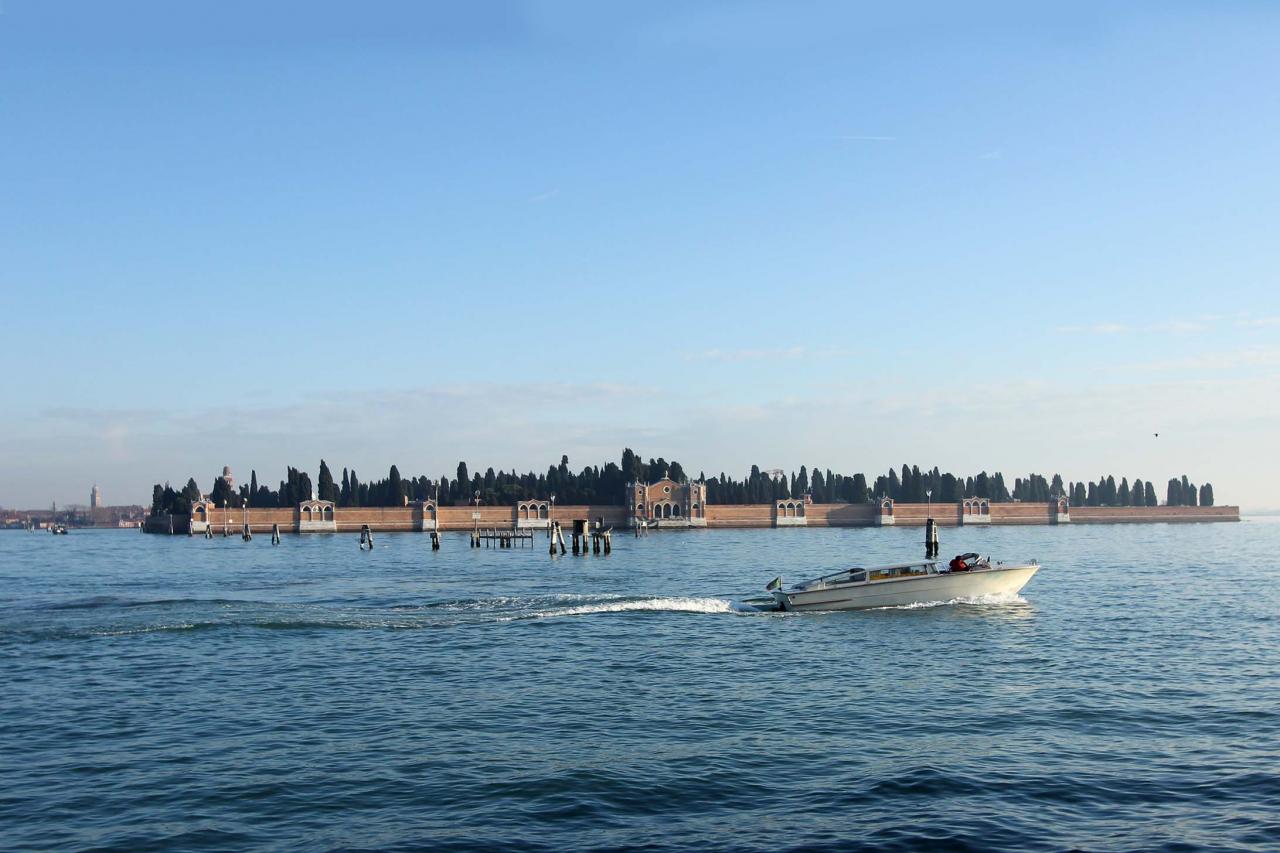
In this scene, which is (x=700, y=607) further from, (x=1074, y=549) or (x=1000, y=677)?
(x=1074, y=549)

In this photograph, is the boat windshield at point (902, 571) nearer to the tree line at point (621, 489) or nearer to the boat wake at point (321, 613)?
the boat wake at point (321, 613)

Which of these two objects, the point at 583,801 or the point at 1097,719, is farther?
the point at 1097,719

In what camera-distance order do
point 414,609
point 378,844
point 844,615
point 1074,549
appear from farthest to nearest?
1. point 1074,549
2. point 414,609
3. point 844,615
4. point 378,844

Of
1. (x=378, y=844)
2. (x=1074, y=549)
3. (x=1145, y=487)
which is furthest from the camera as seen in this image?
(x=1145, y=487)

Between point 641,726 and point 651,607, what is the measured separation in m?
16.4

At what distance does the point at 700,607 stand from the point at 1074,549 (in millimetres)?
55110

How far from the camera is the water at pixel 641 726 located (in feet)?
41.3

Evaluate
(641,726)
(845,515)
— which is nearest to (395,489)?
(845,515)

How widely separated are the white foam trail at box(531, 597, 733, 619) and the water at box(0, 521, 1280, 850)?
16 cm

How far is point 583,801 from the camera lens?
13422 millimetres

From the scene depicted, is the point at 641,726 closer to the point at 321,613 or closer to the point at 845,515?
the point at 321,613

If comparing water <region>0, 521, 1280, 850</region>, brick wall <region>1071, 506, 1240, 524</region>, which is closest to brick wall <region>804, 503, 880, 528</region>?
brick wall <region>1071, 506, 1240, 524</region>

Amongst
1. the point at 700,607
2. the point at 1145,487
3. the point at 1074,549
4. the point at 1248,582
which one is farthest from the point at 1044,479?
the point at 700,607

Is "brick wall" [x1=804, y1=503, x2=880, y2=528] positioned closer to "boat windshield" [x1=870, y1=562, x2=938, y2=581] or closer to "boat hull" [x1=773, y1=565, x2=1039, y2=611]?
"boat hull" [x1=773, y1=565, x2=1039, y2=611]
